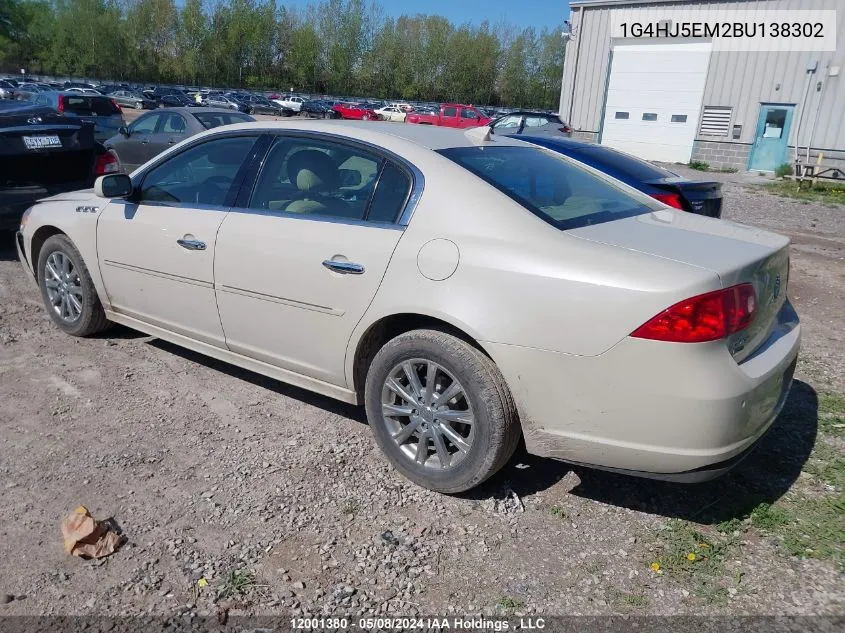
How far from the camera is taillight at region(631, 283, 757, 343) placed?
8.43 feet

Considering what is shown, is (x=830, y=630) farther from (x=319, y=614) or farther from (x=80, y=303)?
(x=80, y=303)

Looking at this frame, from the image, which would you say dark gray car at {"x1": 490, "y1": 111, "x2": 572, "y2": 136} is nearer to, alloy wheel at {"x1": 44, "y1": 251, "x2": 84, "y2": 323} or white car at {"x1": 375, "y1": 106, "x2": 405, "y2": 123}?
alloy wheel at {"x1": 44, "y1": 251, "x2": 84, "y2": 323}

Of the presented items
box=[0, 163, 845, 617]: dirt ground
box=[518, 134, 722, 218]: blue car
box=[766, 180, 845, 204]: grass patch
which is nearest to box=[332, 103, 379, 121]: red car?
box=[766, 180, 845, 204]: grass patch

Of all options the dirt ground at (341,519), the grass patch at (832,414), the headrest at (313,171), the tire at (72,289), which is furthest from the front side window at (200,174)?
the grass patch at (832,414)

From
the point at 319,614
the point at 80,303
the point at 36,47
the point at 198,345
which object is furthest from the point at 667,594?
the point at 36,47

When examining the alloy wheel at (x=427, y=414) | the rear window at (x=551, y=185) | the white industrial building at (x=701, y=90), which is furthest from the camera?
the white industrial building at (x=701, y=90)

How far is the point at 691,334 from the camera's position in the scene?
257 centimetres

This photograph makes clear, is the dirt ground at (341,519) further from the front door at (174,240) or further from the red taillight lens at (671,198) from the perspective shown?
the red taillight lens at (671,198)

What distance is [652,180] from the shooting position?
22.1 feet

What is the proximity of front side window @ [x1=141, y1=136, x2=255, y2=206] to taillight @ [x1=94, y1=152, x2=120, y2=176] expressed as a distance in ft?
10.8

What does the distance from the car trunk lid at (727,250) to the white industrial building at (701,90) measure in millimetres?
21134

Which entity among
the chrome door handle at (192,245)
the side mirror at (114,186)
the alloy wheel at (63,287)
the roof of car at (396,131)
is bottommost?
the alloy wheel at (63,287)

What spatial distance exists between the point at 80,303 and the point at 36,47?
92.2 m

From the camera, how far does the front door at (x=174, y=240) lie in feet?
13.0
